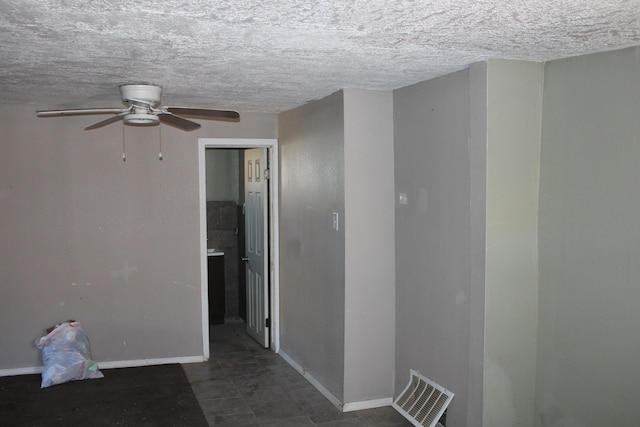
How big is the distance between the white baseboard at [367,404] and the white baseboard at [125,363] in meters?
1.75

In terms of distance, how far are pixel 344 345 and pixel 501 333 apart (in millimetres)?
1257

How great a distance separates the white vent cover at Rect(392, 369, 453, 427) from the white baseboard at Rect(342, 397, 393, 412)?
5.3 inches

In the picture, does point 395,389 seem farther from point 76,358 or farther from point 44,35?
point 44,35

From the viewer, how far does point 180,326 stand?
17.3 ft

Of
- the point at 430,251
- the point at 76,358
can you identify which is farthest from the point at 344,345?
the point at 76,358

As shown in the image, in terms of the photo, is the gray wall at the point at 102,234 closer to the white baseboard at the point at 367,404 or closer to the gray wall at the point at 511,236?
the white baseboard at the point at 367,404

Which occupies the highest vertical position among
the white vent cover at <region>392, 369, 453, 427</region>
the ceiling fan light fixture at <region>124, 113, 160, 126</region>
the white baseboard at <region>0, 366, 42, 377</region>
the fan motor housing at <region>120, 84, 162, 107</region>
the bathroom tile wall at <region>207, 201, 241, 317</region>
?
the fan motor housing at <region>120, 84, 162, 107</region>

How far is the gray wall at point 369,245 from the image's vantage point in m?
4.03

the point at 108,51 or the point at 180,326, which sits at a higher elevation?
the point at 108,51

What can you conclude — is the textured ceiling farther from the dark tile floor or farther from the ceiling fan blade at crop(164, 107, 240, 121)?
the dark tile floor

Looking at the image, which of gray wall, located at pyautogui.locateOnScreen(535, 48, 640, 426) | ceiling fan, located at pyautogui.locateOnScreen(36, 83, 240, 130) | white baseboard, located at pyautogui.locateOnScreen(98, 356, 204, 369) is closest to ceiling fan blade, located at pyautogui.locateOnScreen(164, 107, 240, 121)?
ceiling fan, located at pyautogui.locateOnScreen(36, 83, 240, 130)

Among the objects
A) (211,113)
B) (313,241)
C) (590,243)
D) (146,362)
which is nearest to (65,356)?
(146,362)

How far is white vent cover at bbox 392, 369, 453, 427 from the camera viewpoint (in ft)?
11.6

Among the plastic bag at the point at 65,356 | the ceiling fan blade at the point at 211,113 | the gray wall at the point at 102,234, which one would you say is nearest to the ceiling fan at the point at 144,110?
the ceiling fan blade at the point at 211,113
